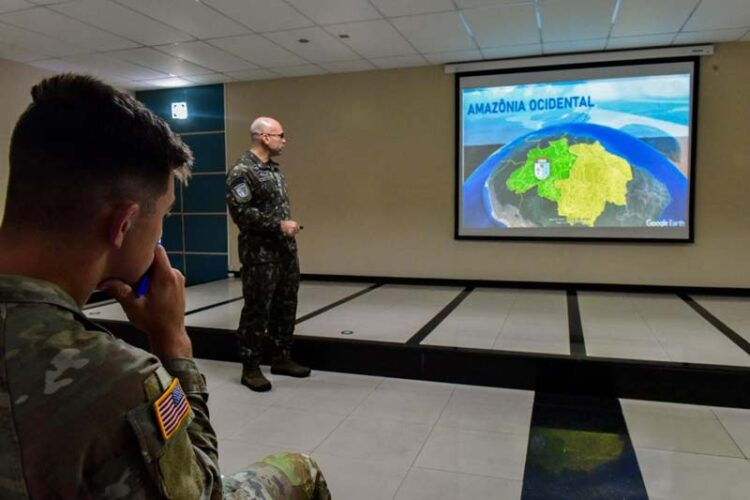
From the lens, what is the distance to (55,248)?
1.94 feet

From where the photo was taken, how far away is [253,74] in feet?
21.2

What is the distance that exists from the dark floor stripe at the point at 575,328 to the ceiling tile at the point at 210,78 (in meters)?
4.78

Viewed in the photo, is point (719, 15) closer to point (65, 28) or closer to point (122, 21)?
point (122, 21)

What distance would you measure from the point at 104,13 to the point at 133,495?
4.83 metres

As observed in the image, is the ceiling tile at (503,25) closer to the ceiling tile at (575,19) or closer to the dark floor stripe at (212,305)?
the ceiling tile at (575,19)

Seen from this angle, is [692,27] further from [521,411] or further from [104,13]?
[104,13]

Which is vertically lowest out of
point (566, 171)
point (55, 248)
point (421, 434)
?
point (421, 434)

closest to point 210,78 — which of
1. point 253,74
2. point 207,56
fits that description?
point 253,74

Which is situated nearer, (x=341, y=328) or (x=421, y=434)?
(x=421, y=434)

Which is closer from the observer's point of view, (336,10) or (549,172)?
(336,10)

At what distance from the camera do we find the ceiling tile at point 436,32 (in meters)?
4.50

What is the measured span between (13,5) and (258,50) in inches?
81.9

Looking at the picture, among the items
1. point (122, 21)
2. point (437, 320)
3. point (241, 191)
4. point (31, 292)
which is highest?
point (122, 21)

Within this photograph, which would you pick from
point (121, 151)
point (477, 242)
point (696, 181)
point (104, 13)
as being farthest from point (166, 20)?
point (696, 181)
